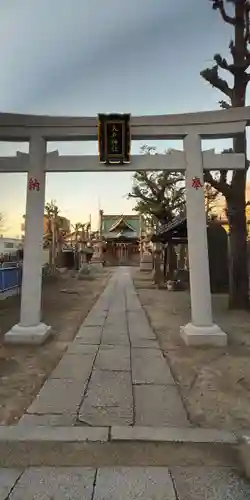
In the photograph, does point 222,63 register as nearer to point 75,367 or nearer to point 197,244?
point 197,244

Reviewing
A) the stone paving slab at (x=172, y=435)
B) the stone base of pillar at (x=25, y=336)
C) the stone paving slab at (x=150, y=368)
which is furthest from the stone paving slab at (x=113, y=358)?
the stone paving slab at (x=172, y=435)

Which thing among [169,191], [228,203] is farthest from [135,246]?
[228,203]

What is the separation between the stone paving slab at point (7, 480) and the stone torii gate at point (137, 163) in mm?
3946

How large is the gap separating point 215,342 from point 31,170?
4.56 metres

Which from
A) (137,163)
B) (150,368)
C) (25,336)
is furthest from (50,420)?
(137,163)

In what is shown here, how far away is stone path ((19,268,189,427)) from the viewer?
370 centimetres

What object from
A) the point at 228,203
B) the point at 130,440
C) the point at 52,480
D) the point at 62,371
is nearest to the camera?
the point at 52,480

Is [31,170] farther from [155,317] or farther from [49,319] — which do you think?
[155,317]

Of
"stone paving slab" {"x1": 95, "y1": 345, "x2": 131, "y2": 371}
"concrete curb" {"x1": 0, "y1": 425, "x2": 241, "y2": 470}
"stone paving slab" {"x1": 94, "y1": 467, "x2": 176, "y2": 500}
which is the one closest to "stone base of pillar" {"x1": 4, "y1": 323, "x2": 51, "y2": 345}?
"stone paving slab" {"x1": 95, "y1": 345, "x2": 131, "y2": 371}

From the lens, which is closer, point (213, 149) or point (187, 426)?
point (187, 426)

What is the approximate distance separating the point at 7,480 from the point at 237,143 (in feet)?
31.1

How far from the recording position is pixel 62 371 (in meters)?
5.09

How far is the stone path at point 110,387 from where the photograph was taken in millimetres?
3695

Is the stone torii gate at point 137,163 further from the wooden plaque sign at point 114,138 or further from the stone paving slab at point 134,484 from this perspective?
the stone paving slab at point 134,484
